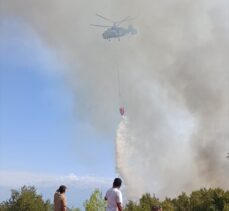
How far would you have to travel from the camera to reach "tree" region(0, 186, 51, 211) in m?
59.4

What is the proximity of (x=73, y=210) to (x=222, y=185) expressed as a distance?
37.0 m

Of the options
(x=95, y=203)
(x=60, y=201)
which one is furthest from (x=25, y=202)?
(x=60, y=201)

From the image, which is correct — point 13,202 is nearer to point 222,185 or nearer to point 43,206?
point 43,206

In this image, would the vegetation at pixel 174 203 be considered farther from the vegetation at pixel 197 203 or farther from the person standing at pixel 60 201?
the person standing at pixel 60 201

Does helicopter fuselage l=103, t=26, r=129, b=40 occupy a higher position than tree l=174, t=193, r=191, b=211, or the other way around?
helicopter fuselage l=103, t=26, r=129, b=40

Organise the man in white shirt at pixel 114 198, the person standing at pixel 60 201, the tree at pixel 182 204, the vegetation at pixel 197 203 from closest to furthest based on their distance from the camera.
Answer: the man in white shirt at pixel 114 198 → the person standing at pixel 60 201 → the vegetation at pixel 197 203 → the tree at pixel 182 204

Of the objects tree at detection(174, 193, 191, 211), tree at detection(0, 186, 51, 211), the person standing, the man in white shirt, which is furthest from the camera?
tree at detection(0, 186, 51, 211)

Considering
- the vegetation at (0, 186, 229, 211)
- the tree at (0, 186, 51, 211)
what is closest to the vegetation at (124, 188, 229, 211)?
the vegetation at (0, 186, 229, 211)

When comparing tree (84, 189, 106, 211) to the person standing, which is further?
tree (84, 189, 106, 211)

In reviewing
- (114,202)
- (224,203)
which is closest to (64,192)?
(114,202)

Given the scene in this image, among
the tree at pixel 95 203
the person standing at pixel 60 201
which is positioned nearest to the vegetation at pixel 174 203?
the tree at pixel 95 203

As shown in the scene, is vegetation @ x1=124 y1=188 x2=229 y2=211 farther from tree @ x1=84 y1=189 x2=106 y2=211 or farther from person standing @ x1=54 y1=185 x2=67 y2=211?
person standing @ x1=54 y1=185 x2=67 y2=211

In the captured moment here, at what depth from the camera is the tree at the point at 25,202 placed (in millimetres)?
59381

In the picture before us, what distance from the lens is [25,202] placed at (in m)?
59.8
